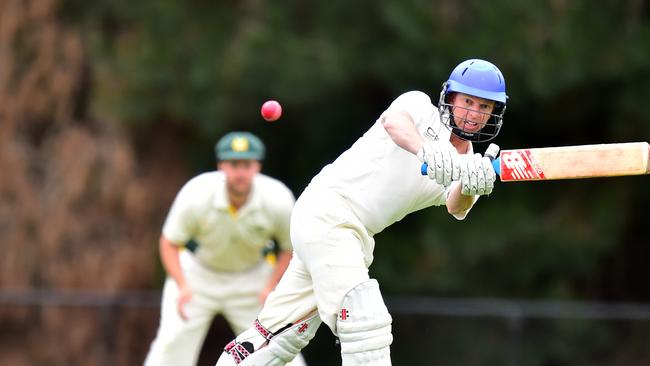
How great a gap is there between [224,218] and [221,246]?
180 millimetres

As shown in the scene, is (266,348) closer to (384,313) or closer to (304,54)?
(384,313)

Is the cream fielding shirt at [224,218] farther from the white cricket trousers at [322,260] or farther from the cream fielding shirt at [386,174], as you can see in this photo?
the cream fielding shirt at [386,174]

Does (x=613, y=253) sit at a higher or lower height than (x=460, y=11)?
lower

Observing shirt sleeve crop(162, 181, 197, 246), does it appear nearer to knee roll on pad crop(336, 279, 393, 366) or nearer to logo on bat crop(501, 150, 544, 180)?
knee roll on pad crop(336, 279, 393, 366)

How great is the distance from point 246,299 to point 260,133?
439cm

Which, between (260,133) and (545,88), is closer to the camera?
(545,88)

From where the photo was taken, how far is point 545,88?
394 inches

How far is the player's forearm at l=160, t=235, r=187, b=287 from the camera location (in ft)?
23.7

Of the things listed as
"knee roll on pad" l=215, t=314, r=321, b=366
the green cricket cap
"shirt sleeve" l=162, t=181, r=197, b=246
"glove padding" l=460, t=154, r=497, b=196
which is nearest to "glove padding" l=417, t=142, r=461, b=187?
"glove padding" l=460, t=154, r=497, b=196

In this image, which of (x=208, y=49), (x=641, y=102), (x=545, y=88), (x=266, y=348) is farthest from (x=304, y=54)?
(x=266, y=348)

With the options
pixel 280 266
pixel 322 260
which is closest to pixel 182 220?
pixel 280 266

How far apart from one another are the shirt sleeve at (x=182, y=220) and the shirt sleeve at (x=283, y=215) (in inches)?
17.3

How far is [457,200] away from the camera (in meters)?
5.35

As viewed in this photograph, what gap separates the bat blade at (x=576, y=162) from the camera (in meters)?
4.89
